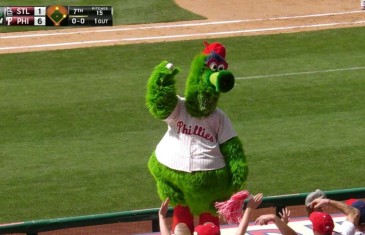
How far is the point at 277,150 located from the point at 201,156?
4971mm

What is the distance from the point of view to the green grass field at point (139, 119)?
12039 millimetres

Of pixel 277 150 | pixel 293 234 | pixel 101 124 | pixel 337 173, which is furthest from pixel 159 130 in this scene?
pixel 293 234

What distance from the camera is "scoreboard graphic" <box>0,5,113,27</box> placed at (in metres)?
20.1

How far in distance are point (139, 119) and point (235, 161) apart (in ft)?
20.5

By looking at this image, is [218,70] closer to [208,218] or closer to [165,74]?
[165,74]

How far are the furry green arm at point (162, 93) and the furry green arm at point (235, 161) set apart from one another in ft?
1.84

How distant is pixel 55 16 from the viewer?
66.2 ft

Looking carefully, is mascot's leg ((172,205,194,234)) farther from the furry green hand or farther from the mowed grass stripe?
the mowed grass stripe

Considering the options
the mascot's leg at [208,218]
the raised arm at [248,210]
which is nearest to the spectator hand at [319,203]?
the raised arm at [248,210]

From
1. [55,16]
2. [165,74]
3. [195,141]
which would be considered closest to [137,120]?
[195,141]

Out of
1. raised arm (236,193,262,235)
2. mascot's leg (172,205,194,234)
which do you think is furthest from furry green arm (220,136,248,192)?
raised arm (236,193,262,235)

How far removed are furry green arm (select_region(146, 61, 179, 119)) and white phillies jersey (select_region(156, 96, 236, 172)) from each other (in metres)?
0.09

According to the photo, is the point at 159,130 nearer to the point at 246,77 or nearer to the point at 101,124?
the point at 101,124

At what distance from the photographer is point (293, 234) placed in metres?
7.44
